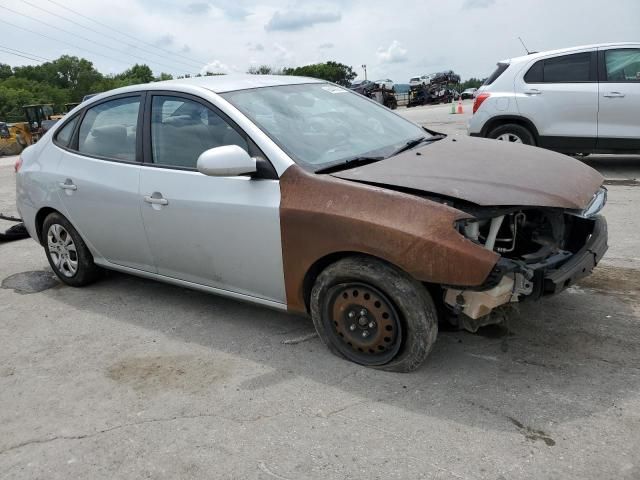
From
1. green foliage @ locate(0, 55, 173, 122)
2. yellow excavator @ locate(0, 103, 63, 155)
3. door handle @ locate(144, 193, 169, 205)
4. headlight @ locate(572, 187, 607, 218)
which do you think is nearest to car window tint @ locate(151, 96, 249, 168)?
door handle @ locate(144, 193, 169, 205)

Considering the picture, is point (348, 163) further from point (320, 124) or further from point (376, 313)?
point (376, 313)

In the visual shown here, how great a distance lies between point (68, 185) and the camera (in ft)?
15.1

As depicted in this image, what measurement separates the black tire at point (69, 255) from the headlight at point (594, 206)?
3786mm

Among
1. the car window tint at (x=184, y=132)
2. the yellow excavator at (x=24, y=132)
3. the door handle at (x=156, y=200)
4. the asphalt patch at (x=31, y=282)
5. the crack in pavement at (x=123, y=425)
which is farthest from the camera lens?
the yellow excavator at (x=24, y=132)

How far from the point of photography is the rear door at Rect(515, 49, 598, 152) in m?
8.02

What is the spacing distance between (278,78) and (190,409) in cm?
255

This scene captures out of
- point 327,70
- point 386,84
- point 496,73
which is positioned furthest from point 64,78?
point 496,73

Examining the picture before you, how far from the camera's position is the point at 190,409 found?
122 inches

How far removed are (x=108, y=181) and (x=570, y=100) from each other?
6561 millimetres

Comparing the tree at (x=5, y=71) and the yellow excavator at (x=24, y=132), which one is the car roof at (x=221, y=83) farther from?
the tree at (x=5, y=71)

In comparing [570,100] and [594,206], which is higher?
[570,100]

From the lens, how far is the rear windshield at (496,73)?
28.7 ft

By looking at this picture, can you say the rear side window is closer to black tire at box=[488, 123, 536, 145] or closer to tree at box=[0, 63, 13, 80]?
black tire at box=[488, 123, 536, 145]

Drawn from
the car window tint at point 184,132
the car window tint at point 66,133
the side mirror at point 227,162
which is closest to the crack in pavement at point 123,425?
the side mirror at point 227,162
